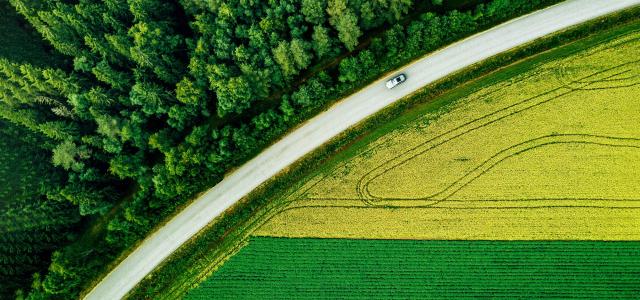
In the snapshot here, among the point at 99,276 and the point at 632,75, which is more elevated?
the point at 632,75

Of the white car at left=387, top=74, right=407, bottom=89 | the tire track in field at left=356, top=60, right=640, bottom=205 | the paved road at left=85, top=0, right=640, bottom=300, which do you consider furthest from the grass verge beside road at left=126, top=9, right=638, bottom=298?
the tire track in field at left=356, top=60, right=640, bottom=205

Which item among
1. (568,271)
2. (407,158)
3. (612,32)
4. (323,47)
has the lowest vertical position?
(568,271)

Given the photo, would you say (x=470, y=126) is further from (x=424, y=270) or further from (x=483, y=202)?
(x=424, y=270)

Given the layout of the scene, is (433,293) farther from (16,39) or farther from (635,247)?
(16,39)

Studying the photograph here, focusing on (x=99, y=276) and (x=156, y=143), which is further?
(x=99, y=276)

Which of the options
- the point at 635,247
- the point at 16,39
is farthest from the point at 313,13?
the point at 635,247
